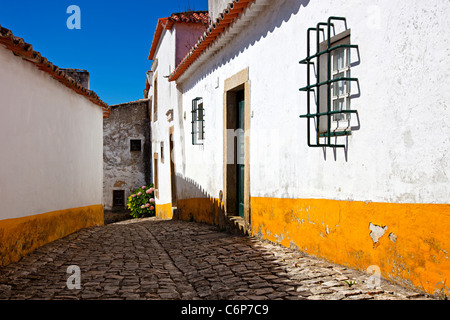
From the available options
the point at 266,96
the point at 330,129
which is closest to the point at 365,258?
the point at 330,129

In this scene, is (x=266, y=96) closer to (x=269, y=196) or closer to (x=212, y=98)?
(x=269, y=196)

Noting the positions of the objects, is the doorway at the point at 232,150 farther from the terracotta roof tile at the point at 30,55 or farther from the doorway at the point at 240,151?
the terracotta roof tile at the point at 30,55

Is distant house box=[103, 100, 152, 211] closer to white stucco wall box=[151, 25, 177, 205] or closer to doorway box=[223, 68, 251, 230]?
white stucco wall box=[151, 25, 177, 205]

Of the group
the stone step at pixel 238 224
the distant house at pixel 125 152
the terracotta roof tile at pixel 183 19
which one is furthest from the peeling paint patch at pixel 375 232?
the distant house at pixel 125 152

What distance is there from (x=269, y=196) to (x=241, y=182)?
75.9 inches

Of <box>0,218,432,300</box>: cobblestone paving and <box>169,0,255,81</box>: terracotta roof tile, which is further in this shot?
<box>169,0,255,81</box>: terracotta roof tile

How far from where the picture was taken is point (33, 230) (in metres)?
7.17

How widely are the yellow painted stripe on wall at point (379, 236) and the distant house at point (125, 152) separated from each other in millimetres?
16772

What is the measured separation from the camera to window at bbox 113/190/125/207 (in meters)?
22.1

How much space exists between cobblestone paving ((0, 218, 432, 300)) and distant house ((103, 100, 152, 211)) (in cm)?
1442

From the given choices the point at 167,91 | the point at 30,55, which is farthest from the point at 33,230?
the point at 167,91

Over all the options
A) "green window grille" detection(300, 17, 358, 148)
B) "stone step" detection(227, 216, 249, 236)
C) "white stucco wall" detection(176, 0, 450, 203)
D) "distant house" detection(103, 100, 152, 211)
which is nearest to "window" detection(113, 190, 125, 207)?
"distant house" detection(103, 100, 152, 211)

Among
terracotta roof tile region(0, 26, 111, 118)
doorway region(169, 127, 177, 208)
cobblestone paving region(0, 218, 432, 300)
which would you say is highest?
terracotta roof tile region(0, 26, 111, 118)

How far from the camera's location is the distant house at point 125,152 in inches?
871
